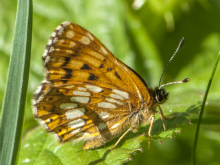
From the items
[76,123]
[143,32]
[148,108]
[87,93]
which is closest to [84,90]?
[87,93]

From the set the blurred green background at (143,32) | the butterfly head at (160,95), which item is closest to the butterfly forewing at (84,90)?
the butterfly head at (160,95)

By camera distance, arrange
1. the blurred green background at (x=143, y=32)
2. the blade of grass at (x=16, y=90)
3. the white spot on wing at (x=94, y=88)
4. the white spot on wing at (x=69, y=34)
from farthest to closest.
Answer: the blurred green background at (x=143, y=32) → the white spot on wing at (x=94, y=88) → the white spot on wing at (x=69, y=34) → the blade of grass at (x=16, y=90)

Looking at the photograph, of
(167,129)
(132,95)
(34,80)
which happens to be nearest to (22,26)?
(132,95)

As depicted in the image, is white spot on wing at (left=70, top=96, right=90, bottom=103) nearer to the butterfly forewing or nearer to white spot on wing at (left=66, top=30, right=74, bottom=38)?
the butterfly forewing

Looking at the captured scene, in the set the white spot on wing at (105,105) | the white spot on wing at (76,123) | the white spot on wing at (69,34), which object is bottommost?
the white spot on wing at (76,123)

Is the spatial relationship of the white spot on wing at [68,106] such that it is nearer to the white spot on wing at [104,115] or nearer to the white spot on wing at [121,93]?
the white spot on wing at [104,115]
